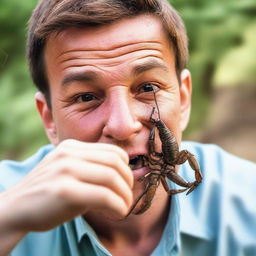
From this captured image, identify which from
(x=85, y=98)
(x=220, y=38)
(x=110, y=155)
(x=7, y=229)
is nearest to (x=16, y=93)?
(x=220, y=38)

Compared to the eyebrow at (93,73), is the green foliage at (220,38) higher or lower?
higher

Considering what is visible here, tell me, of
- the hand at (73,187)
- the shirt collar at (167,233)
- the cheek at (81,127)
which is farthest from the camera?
the shirt collar at (167,233)

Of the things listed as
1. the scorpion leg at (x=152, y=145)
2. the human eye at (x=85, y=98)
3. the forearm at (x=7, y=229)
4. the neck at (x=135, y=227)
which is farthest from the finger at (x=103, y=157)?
the neck at (x=135, y=227)

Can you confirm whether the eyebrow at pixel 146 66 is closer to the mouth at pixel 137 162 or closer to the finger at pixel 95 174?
the mouth at pixel 137 162

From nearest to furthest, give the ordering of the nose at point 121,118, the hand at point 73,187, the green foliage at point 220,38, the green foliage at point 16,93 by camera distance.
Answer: the hand at point 73,187
the nose at point 121,118
the green foliage at point 16,93
the green foliage at point 220,38

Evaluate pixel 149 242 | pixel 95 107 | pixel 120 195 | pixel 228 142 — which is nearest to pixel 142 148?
pixel 95 107

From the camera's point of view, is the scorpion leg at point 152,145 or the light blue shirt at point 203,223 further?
the light blue shirt at point 203,223

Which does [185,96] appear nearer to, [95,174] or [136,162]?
[136,162]

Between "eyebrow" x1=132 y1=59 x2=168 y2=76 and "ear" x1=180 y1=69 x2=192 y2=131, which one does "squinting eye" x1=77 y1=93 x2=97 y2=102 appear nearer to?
"eyebrow" x1=132 y1=59 x2=168 y2=76
